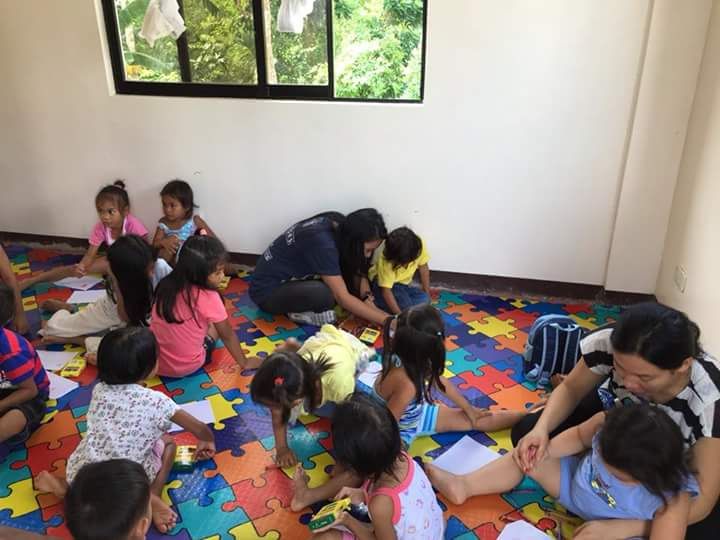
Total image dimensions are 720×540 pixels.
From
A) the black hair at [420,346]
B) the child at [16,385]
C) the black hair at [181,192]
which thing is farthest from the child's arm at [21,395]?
the black hair at [181,192]

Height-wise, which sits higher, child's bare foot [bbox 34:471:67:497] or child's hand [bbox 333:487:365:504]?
child's hand [bbox 333:487:365:504]

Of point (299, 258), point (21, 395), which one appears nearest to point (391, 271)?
point (299, 258)

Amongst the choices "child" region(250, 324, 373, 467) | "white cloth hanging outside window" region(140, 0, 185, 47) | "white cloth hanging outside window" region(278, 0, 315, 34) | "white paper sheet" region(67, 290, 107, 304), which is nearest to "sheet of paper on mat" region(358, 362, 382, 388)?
"child" region(250, 324, 373, 467)

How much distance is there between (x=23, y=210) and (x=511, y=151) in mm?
2957

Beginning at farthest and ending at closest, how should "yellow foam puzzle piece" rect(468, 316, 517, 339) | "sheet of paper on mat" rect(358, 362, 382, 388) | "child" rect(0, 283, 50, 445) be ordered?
"yellow foam puzzle piece" rect(468, 316, 517, 339) < "sheet of paper on mat" rect(358, 362, 382, 388) < "child" rect(0, 283, 50, 445)

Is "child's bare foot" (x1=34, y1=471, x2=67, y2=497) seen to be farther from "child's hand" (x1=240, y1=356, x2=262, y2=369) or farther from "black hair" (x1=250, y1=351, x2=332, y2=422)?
"child's hand" (x1=240, y1=356, x2=262, y2=369)

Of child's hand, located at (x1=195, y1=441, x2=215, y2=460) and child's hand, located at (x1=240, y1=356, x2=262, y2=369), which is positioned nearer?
child's hand, located at (x1=195, y1=441, x2=215, y2=460)

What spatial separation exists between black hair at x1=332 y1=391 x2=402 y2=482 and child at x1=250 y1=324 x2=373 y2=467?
1.08ft

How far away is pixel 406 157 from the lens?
2.99m

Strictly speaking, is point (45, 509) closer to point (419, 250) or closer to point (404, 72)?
Result: point (419, 250)

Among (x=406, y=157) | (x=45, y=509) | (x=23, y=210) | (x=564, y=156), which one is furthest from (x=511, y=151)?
(x=23, y=210)

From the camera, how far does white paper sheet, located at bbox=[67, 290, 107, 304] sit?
302 centimetres

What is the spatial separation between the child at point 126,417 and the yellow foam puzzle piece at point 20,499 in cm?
4

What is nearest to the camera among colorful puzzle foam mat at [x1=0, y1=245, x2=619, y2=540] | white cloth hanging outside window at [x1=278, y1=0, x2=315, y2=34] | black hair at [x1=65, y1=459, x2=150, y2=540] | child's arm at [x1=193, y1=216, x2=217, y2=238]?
black hair at [x1=65, y1=459, x2=150, y2=540]
